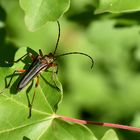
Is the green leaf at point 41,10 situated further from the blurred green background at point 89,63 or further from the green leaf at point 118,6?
the blurred green background at point 89,63

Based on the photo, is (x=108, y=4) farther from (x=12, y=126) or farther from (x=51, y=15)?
(x=12, y=126)

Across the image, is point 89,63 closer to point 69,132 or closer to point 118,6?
point 69,132

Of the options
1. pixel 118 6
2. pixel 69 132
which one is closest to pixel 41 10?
pixel 118 6

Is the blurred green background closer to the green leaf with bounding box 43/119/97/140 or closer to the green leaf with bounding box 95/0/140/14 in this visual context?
the green leaf with bounding box 43/119/97/140

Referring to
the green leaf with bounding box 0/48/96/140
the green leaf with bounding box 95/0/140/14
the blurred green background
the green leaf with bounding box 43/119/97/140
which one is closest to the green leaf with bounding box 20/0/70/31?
the green leaf with bounding box 95/0/140/14

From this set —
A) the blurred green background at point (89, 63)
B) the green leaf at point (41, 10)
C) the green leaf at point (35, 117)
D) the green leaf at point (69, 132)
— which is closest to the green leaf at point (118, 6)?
the green leaf at point (41, 10)

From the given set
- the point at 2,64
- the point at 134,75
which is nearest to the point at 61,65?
the point at 134,75
